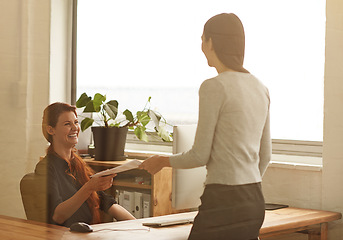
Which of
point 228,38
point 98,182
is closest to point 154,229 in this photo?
point 98,182

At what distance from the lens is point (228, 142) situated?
900mm

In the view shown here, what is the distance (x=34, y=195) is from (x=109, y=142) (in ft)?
2.36

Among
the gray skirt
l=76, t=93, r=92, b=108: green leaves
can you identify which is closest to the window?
l=76, t=93, r=92, b=108: green leaves

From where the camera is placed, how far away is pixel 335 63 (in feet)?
4.39

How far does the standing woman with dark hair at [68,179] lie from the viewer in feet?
2.61

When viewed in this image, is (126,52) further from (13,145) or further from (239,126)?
(13,145)

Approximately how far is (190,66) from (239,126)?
10.6 inches

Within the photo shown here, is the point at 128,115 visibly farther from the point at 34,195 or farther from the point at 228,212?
the point at 34,195

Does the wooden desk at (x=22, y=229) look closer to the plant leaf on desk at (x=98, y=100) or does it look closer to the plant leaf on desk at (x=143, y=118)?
the plant leaf on desk at (x=98, y=100)

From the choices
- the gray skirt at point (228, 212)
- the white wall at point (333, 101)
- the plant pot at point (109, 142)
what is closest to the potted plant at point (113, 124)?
the plant pot at point (109, 142)

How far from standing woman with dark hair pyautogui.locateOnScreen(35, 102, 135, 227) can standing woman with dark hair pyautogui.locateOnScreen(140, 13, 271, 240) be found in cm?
15

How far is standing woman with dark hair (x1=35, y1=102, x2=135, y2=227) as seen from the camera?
31.4 inches

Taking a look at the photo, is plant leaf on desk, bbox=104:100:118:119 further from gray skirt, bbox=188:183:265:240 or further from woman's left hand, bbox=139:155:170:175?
gray skirt, bbox=188:183:265:240

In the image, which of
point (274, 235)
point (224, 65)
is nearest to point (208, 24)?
point (224, 65)
